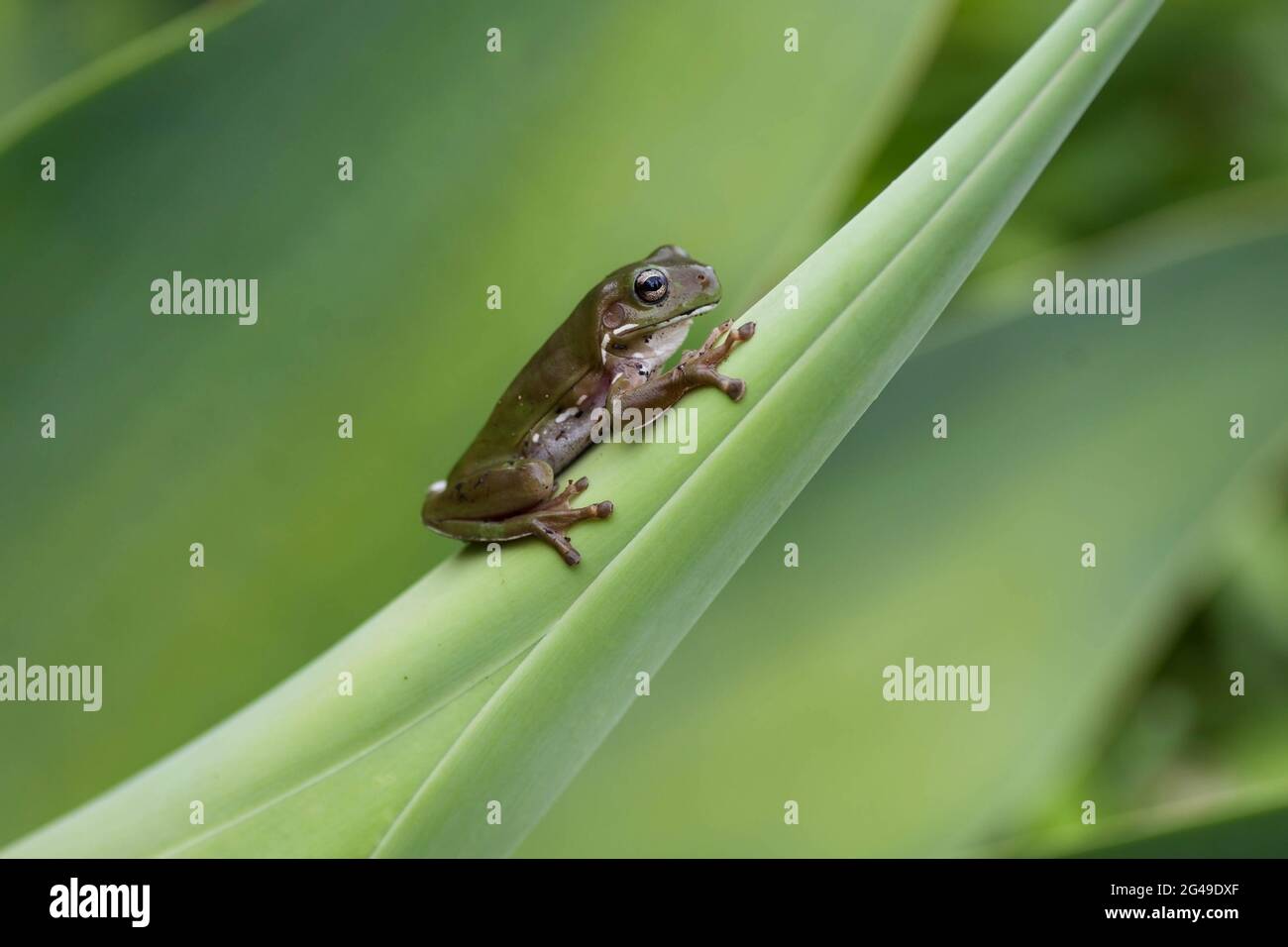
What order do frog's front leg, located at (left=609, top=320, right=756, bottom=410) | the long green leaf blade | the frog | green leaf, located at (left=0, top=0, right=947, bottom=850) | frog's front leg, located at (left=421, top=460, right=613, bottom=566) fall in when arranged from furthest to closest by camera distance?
the frog, green leaf, located at (left=0, top=0, right=947, bottom=850), frog's front leg, located at (left=421, top=460, right=613, bottom=566), frog's front leg, located at (left=609, top=320, right=756, bottom=410), the long green leaf blade

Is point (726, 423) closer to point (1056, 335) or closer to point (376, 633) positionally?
point (376, 633)

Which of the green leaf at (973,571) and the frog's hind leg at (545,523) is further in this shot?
the green leaf at (973,571)

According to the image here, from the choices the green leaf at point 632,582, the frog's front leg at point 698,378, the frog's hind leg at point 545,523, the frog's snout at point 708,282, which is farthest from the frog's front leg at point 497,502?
the frog's snout at point 708,282

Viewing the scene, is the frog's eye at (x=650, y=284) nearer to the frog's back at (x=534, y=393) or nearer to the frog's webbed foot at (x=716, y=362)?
the frog's back at (x=534, y=393)

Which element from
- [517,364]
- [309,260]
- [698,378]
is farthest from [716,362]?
[309,260]

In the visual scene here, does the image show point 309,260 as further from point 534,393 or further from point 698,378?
point 698,378

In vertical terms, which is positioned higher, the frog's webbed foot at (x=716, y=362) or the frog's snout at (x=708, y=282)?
the frog's snout at (x=708, y=282)

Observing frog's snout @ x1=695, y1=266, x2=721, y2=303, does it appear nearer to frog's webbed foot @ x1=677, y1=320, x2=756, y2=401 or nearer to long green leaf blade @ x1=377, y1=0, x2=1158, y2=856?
frog's webbed foot @ x1=677, y1=320, x2=756, y2=401

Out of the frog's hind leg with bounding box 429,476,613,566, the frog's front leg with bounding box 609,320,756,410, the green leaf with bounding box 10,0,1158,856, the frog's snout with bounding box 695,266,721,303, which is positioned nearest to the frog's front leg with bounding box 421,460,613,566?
the frog's hind leg with bounding box 429,476,613,566
